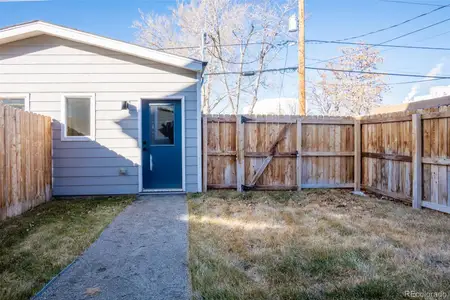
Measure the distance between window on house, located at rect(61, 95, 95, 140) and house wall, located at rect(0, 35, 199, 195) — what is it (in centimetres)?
13

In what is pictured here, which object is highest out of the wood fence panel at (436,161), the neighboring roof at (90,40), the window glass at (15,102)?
the neighboring roof at (90,40)

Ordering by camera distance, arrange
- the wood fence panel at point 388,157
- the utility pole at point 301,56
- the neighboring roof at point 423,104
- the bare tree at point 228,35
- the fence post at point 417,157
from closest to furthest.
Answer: the fence post at point 417,157
the neighboring roof at point 423,104
the wood fence panel at point 388,157
the utility pole at point 301,56
the bare tree at point 228,35

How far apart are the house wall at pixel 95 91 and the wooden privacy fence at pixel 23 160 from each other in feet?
1.32

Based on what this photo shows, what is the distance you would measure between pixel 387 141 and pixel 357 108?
10.5m

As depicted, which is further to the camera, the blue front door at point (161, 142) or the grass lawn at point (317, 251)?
the blue front door at point (161, 142)

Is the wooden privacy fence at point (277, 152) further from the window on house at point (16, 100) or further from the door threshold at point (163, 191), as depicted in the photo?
the window on house at point (16, 100)

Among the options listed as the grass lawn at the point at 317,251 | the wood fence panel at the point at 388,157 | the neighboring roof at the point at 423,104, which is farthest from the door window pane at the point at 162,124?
the neighboring roof at the point at 423,104

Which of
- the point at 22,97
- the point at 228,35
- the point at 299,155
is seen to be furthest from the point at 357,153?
the point at 228,35

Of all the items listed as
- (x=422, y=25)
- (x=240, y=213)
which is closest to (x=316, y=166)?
(x=240, y=213)

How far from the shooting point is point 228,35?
14.9 meters

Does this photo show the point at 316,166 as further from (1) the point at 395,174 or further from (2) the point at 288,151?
(1) the point at 395,174

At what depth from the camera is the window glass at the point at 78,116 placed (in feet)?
19.5

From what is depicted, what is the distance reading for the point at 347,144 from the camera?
671 centimetres

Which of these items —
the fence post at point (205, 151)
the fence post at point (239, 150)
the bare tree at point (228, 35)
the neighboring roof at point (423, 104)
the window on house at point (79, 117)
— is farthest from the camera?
the bare tree at point (228, 35)
